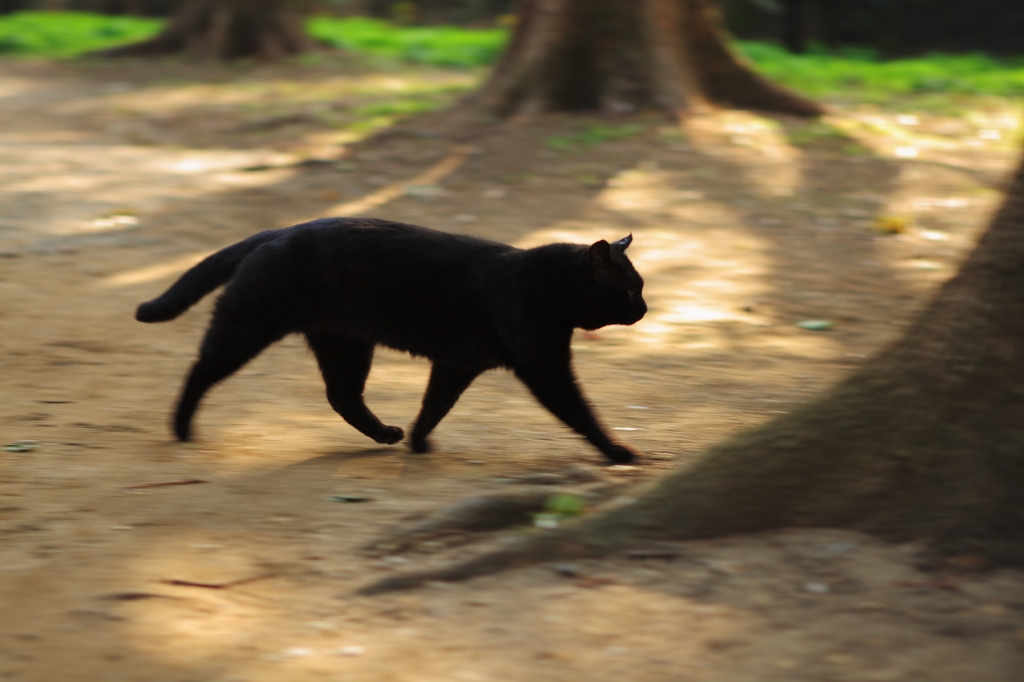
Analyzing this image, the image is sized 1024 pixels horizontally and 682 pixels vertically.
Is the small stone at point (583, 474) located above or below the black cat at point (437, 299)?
below

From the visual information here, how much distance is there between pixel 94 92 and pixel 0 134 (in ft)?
13.7

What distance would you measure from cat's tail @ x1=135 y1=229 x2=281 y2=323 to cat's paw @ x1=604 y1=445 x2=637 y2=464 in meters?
1.77

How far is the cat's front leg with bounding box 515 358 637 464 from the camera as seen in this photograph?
14.6 ft

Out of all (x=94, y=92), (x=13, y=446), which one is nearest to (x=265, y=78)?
(x=94, y=92)

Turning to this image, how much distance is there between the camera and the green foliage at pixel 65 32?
21.8 meters

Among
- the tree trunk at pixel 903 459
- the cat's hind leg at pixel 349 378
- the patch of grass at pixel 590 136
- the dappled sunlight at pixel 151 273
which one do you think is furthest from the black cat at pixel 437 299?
the patch of grass at pixel 590 136

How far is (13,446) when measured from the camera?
15.0ft

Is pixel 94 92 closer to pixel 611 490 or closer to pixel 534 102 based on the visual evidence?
pixel 534 102

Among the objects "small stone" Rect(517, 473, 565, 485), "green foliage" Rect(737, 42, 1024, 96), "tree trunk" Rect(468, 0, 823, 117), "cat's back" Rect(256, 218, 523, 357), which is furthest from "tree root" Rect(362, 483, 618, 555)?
"green foliage" Rect(737, 42, 1024, 96)

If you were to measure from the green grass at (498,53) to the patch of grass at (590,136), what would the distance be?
5.52 m

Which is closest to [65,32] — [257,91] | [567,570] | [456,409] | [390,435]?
[257,91]

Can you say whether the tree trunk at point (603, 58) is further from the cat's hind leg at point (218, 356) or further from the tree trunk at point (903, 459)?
the tree trunk at point (903, 459)

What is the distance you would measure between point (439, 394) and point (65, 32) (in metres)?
22.8

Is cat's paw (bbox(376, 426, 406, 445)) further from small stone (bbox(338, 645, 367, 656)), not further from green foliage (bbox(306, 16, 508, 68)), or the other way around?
green foliage (bbox(306, 16, 508, 68))
